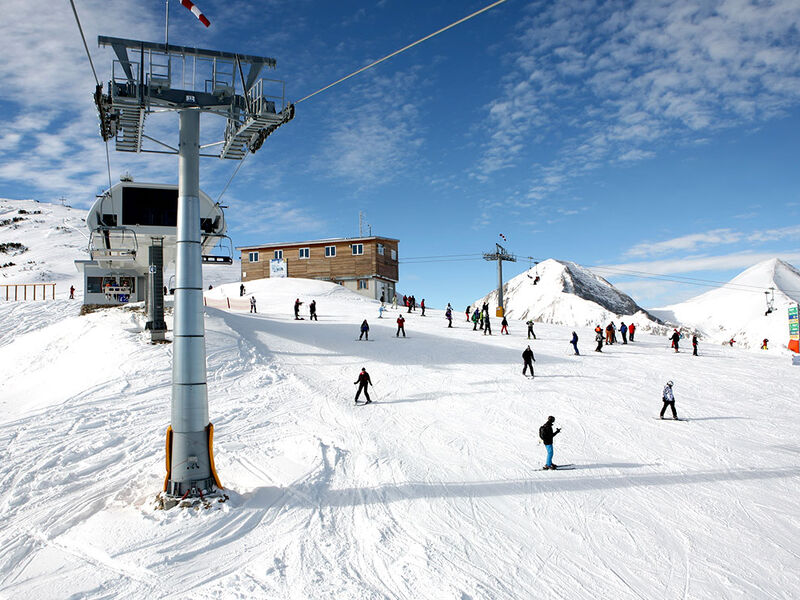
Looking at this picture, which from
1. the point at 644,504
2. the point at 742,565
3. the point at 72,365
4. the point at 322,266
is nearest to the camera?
the point at 742,565

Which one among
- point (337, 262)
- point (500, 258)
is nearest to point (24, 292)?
point (337, 262)

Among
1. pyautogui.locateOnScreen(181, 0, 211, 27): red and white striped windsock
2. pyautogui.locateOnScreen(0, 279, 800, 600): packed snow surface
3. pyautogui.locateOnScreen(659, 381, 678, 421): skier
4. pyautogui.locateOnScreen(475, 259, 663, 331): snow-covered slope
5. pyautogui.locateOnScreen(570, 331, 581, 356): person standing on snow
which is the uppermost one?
pyautogui.locateOnScreen(181, 0, 211, 27): red and white striped windsock

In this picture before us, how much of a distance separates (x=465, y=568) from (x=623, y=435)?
25.9ft

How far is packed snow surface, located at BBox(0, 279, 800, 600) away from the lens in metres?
6.69

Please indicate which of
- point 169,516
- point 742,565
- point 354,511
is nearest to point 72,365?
point 169,516

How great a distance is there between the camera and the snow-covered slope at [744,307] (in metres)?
50.7

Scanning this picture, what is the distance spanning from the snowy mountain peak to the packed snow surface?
30596 mm

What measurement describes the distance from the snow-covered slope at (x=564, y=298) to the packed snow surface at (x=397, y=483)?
3058cm

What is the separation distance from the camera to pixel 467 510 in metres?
8.63

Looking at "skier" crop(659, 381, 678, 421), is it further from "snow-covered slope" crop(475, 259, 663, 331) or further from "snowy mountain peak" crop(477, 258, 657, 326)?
"snowy mountain peak" crop(477, 258, 657, 326)

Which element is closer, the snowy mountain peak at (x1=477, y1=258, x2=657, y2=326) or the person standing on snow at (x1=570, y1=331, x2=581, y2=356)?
the person standing on snow at (x1=570, y1=331, x2=581, y2=356)

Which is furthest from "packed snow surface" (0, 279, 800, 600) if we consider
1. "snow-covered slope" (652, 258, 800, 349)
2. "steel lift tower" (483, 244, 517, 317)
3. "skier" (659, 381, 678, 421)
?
"snow-covered slope" (652, 258, 800, 349)

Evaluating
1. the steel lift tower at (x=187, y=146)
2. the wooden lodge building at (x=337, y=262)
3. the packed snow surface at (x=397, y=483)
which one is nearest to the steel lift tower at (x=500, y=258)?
the wooden lodge building at (x=337, y=262)

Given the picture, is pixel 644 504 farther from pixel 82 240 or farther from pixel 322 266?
pixel 82 240
